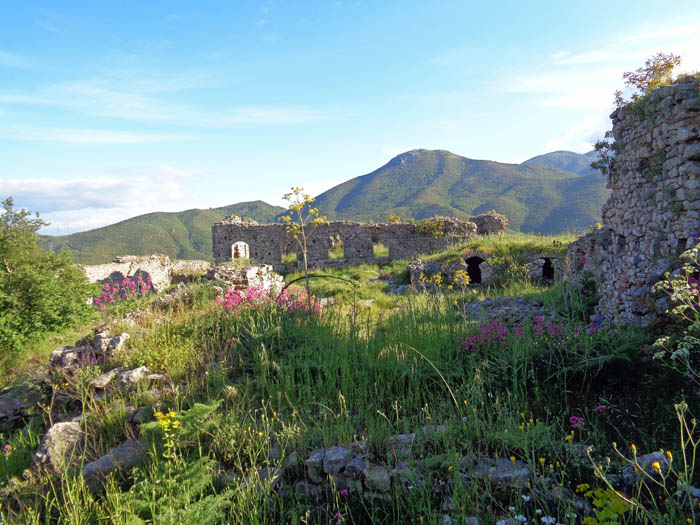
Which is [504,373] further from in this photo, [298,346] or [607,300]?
[607,300]

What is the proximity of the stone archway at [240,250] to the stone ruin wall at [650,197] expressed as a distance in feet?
70.7

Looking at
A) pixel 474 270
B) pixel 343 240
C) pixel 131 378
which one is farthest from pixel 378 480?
pixel 343 240

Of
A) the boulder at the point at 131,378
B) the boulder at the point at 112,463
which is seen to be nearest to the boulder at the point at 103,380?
the boulder at the point at 131,378

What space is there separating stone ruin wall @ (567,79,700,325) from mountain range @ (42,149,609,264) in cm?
6769

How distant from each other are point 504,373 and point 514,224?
267 ft

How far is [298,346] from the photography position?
553cm

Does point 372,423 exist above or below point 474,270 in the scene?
above

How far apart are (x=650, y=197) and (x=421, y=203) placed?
302 ft

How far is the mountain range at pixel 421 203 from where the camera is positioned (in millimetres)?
82812

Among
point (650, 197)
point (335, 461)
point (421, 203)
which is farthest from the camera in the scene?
point (421, 203)

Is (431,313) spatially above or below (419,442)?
above

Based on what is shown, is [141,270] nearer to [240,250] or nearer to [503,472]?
[240,250]

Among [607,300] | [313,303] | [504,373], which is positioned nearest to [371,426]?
[504,373]

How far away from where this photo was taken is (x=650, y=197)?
6449 millimetres
